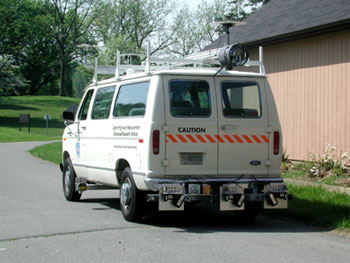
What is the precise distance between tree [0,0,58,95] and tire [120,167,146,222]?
72.2m

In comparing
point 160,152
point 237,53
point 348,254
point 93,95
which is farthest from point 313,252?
point 93,95

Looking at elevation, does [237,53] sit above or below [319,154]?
above

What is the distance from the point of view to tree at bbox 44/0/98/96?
3162 inches

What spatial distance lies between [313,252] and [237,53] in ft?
10.9

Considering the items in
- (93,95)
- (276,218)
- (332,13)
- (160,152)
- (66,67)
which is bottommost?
(276,218)

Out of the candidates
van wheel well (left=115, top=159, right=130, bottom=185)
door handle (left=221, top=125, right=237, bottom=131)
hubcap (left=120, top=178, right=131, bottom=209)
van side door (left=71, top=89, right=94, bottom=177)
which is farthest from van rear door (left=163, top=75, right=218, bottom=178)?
van side door (left=71, top=89, right=94, bottom=177)

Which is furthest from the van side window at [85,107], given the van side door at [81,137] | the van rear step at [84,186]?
the van rear step at [84,186]

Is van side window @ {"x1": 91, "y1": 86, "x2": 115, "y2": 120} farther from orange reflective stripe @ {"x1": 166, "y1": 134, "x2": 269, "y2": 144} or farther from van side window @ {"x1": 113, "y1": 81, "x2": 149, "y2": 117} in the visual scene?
orange reflective stripe @ {"x1": 166, "y1": 134, "x2": 269, "y2": 144}

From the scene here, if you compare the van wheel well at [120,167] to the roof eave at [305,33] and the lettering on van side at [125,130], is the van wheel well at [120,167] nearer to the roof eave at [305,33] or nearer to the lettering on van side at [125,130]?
the lettering on van side at [125,130]

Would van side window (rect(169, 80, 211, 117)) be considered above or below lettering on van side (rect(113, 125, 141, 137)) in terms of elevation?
above

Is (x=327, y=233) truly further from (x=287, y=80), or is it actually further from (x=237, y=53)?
(x=287, y=80)

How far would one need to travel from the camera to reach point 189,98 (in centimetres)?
878

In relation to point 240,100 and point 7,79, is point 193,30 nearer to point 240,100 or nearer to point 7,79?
point 7,79

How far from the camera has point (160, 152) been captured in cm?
848
